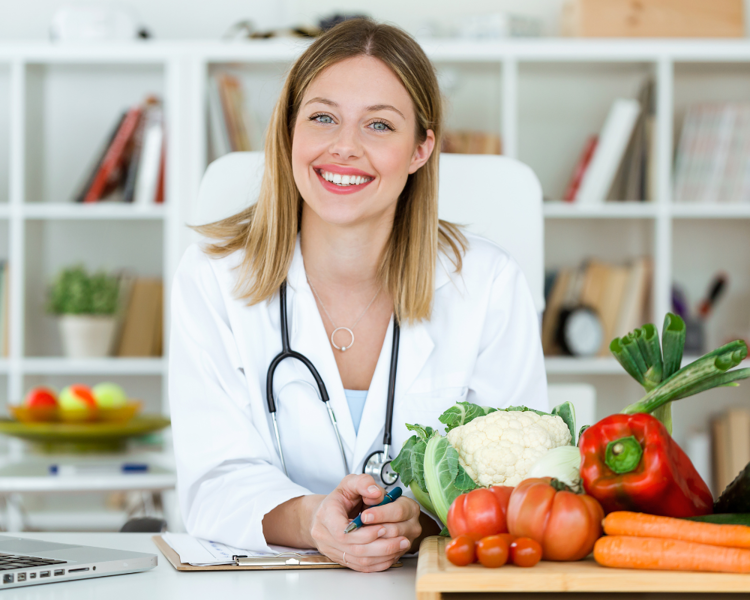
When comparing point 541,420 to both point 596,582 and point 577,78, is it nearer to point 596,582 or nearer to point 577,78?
point 596,582

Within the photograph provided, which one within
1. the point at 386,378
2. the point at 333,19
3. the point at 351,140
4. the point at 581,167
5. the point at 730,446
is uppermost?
the point at 333,19

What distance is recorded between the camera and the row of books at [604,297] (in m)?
2.72

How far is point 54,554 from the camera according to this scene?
2.68ft

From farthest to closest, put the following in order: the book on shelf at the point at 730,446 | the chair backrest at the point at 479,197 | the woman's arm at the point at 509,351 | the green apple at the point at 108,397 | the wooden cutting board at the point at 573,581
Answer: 1. the book on shelf at the point at 730,446
2. the green apple at the point at 108,397
3. the chair backrest at the point at 479,197
4. the woman's arm at the point at 509,351
5. the wooden cutting board at the point at 573,581

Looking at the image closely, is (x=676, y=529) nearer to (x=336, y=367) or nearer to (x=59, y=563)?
(x=59, y=563)

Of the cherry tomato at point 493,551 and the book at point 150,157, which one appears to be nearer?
the cherry tomato at point 493,551

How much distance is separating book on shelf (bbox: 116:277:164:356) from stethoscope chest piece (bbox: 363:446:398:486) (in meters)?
1.78

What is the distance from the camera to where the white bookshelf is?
2678 mm

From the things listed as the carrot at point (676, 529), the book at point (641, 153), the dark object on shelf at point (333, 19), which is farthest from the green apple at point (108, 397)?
the book at point (641, 153)

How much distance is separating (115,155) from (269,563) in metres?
2.18

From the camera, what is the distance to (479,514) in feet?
2.37

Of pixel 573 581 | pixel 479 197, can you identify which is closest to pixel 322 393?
pixel 479 197

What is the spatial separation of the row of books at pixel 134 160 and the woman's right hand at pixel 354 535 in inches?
80.6

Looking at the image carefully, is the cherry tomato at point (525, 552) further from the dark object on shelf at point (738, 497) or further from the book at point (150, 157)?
the book at point (150, 157)
